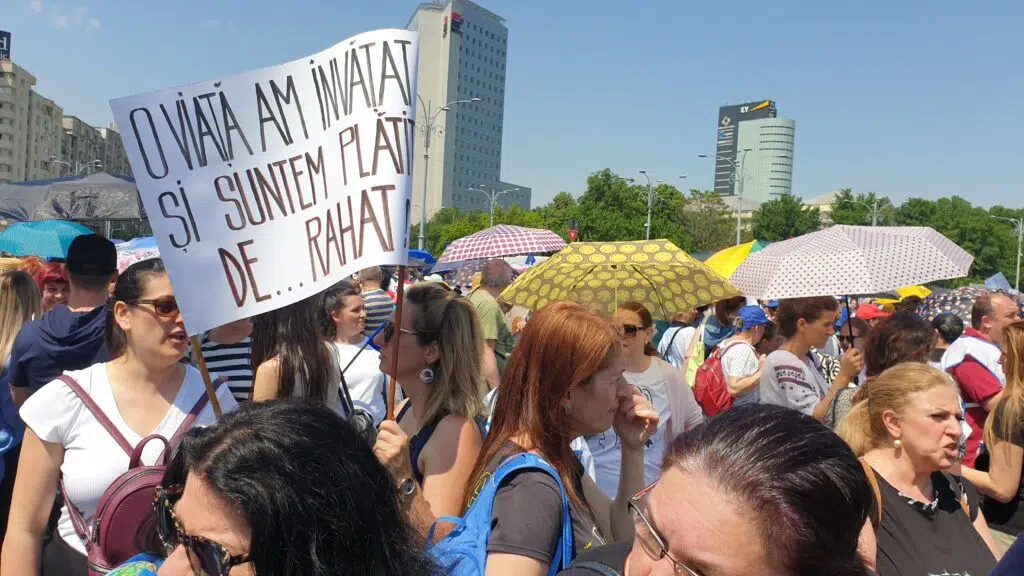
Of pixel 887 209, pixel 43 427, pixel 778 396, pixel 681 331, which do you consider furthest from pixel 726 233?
pixel 43 427

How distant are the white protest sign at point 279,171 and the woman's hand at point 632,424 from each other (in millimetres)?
957

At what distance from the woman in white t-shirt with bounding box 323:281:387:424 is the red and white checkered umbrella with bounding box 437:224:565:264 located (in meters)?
5.49

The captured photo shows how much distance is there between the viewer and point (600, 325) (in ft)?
8.32

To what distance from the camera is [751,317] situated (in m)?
7.25

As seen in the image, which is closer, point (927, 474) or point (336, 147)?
point (336, 147)

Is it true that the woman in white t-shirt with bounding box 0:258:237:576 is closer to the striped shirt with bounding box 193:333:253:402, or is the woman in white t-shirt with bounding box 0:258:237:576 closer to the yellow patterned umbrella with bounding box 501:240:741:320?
the striped shirt with bounding box 193:333:253:402

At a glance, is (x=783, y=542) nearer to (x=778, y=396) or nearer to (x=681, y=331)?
(x=778, y=396)

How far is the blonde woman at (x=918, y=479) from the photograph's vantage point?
2.90 metres

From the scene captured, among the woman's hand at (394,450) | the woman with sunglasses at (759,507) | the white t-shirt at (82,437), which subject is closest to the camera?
the woman with sunglasses at (759,507)

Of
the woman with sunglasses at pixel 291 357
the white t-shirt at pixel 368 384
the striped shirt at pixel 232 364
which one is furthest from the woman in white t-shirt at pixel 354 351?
the striped shirt at pixel 232 364

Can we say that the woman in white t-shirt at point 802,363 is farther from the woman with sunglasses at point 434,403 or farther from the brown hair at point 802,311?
the woman with sunglasses at point 434,403

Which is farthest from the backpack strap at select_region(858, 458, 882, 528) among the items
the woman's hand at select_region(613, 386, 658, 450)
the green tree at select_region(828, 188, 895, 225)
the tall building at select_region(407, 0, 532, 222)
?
the tall building at select_region(407, 0, 532, 222)

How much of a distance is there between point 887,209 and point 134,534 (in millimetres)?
65506

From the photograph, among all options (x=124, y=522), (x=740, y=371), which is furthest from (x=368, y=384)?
(x=740, y=371)
